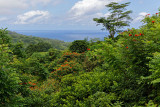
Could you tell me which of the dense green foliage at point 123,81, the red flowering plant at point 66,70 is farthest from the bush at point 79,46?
the dense green foliage at point 123,81

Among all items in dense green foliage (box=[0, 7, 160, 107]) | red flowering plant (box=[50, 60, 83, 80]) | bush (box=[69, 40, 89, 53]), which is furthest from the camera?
bush (box=[69, 40, 89, 53])

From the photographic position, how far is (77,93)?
5438 mm

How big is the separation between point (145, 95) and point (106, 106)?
1.44 meters

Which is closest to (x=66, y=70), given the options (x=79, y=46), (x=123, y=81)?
(x=79, y=46)

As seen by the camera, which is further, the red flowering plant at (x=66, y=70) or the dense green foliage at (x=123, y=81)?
the red flowering plant at (x=66, y=70)

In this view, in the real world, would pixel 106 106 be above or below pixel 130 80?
below

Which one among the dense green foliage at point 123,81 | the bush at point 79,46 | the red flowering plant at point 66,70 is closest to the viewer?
the dense green foliage at point 123,81

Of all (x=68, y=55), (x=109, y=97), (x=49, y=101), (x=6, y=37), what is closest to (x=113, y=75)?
(x=109, y=97)

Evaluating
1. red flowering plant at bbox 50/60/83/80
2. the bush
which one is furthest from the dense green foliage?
the bush

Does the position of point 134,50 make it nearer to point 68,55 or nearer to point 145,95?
point 145,95

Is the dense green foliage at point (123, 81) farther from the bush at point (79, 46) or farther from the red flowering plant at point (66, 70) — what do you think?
the bush at point (79, 46)

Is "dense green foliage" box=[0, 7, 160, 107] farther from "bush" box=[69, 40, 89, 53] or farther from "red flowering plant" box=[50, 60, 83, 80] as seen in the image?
"bush" box=[69, 40, 89, 53]

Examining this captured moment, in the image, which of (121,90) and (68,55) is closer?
(121,90)

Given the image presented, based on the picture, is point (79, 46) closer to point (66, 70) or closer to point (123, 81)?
point (66, 70)
